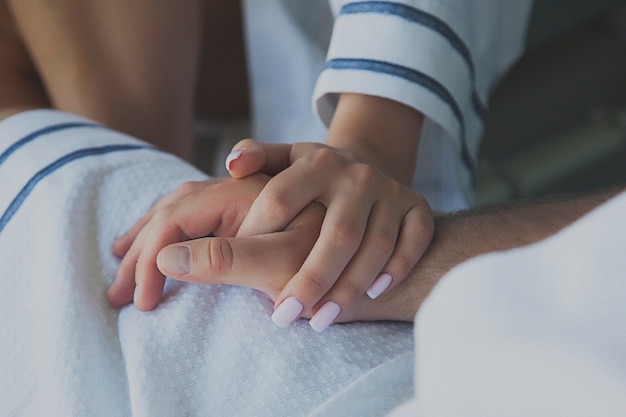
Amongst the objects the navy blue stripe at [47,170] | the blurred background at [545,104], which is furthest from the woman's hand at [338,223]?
the blurred background at [545,104]

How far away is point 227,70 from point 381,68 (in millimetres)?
431

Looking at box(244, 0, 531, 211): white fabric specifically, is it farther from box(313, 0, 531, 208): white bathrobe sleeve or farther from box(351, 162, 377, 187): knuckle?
box(351, 162, 377, 187): knuckle

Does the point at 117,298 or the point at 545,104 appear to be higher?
the point at 117,298

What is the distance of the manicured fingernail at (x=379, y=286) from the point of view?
0.39 m

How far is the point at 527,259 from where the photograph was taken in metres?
0.23

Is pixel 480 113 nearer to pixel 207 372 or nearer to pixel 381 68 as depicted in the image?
pixel 381 68

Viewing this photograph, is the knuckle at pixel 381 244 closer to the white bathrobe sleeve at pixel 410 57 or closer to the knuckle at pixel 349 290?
the knuckle at pixel 349 290

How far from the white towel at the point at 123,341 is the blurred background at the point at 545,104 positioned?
45 centimetres

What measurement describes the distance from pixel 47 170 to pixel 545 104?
748 millimetres

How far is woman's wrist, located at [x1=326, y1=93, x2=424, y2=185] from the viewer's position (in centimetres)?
50

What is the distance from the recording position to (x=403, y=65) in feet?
1.68

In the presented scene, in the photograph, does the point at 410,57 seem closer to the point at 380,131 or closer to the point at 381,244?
the point at 380,131

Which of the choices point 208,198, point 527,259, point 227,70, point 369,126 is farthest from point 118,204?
point 227,70

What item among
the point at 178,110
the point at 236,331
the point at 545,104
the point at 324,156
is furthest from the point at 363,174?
the point at 545,104
